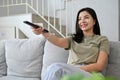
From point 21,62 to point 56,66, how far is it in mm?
1058

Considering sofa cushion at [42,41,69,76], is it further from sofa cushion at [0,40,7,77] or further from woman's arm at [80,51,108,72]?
sofa cushion at [0,40,7,77]

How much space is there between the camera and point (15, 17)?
12.4 ft

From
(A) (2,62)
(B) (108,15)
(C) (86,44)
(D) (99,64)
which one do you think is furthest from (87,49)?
(B) (108,15)

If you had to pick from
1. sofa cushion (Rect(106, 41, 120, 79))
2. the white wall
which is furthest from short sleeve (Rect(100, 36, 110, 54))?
the white wall

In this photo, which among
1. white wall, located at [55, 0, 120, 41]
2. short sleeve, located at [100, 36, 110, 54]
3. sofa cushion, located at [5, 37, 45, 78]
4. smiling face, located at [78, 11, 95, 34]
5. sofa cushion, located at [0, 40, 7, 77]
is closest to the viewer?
short sleeve, located at [100, 36, 110, 54]

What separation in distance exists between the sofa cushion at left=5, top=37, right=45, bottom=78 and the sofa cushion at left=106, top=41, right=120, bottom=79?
27.8 inches

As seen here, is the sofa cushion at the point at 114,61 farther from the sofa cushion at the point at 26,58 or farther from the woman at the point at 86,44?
the sofa cushion at the point at 26,58

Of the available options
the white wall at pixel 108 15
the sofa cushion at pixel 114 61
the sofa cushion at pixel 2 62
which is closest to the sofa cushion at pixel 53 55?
the sofa cushion at pixel 114 61

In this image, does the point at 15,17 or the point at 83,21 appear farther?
the point at 15,17

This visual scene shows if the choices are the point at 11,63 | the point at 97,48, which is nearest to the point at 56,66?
the point at 97,48

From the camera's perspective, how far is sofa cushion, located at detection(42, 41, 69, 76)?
82.1 inches

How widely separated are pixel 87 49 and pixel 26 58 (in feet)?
2.42

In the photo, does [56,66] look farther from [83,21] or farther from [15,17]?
[15,17]

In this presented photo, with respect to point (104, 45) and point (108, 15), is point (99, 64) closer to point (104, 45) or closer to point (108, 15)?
point (104, 45)
